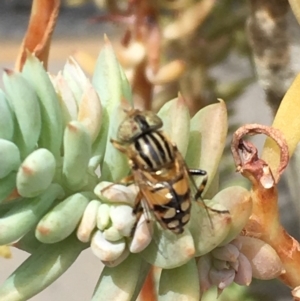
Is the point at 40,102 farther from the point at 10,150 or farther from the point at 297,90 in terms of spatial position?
the point at 297,90

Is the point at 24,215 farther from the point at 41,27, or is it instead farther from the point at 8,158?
the point at 41,27

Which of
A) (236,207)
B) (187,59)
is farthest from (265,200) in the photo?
(187,59)

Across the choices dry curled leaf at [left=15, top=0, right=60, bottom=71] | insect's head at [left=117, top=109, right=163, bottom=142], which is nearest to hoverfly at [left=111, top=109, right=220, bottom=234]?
insect's head at [left=117, top=109, right=163, bottom=142]

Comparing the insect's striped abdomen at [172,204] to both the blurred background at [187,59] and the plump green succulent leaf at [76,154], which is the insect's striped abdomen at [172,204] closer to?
the plump green succulent leaf at [76,154]

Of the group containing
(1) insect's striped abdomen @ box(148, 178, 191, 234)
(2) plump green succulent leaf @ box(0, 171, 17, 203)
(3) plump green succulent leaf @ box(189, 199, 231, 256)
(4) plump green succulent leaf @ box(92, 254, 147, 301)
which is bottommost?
(4) plump green succulent leaf @ box(92, 254, 147, 301)

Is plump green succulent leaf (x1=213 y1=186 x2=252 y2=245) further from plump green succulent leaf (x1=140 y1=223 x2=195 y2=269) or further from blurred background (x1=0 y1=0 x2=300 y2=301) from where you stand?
blurred background (x1=0 y1=0 x2=300 y2=301)

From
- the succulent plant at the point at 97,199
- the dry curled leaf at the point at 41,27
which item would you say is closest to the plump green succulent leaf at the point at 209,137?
the succulent plant at the point at 97,199

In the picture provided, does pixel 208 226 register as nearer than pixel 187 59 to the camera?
Yes

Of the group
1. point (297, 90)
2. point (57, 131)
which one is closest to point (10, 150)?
point (57, 131)
